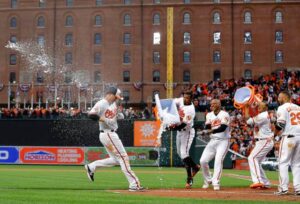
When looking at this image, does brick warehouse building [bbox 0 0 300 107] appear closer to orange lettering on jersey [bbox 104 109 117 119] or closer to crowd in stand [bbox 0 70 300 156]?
crowd in stand [bbox 0 70 300 156]

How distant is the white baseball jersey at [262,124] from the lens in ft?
49.1

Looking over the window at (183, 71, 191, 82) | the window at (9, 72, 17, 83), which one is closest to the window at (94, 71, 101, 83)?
the window at (183, 71, 191, 82)

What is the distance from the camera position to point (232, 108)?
41.1m

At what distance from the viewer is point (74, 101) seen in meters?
70.0

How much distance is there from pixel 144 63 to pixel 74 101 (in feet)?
38.4

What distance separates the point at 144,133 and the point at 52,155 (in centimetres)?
562

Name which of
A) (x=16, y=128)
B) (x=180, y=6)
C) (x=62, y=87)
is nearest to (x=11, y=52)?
(x=62, y=87)

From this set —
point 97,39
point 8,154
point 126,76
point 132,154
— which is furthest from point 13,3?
point 132,154

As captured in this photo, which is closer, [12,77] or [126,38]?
[126,38]

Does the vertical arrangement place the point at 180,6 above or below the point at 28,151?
above

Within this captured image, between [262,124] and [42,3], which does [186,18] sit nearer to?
[42,3]

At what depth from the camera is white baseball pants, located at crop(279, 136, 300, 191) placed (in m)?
13.0

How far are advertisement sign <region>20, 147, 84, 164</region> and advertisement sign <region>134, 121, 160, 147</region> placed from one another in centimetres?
365

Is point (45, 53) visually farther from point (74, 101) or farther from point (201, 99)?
point (201, 99)
